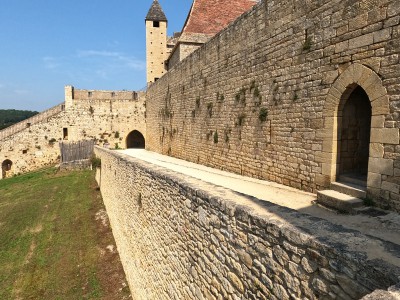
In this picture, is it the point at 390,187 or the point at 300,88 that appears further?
the point at 300,88

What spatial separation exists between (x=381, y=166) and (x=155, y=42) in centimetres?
2624

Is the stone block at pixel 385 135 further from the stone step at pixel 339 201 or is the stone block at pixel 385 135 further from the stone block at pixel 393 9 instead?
the stone block at pixel 393 9

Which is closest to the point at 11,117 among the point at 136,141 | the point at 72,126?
the point at 136,141

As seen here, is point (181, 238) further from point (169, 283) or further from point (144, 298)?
point (144, 298)

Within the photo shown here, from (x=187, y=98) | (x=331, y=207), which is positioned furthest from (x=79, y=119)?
(x=331, y=207)

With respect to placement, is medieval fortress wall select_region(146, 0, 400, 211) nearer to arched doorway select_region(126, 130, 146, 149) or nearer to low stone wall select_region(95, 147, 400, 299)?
low stone wall select_region(95, 147, 400, 299)

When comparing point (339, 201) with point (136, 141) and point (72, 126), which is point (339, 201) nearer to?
point (72, 126)

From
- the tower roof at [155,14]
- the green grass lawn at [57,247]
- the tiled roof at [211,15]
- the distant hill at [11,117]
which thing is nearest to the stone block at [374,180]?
the green grass lawn at [57,247]

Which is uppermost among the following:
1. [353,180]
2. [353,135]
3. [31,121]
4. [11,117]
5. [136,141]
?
[11,117]

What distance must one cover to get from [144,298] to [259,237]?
4.81m

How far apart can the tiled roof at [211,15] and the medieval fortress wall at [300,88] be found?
8312 millimetres

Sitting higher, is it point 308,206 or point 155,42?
point 155,42

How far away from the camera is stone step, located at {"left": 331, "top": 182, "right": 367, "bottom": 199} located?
508 centimetres

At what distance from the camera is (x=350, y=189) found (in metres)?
5.30
